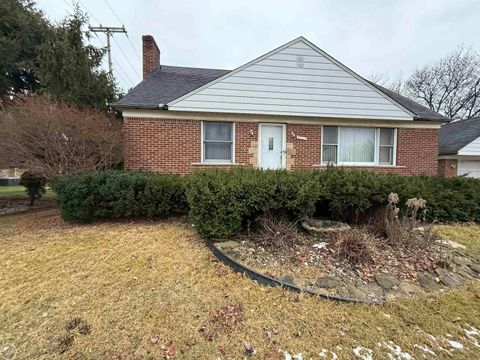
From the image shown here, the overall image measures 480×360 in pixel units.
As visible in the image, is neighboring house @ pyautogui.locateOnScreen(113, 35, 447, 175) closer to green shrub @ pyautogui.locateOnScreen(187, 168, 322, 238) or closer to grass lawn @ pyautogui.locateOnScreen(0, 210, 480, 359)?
green shrub @ pyautogui.locateOnScreen(187, 168, 322, 238)

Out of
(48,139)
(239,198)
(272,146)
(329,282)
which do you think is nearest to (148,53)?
(48,139)

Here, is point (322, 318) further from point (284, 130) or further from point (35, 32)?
point (35, 32)

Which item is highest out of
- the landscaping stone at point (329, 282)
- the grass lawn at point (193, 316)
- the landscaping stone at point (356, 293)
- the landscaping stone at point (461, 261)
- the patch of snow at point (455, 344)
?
the landscaping stone at point (461, 261)

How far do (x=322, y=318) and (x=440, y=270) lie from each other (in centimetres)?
225

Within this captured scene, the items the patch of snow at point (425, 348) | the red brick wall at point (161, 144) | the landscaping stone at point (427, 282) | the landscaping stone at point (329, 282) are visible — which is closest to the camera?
the patch of snow at point (425, 348)

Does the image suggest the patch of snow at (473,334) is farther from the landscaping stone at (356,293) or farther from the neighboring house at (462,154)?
the neighboring house at (462,154)

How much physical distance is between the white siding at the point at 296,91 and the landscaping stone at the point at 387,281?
259 inches

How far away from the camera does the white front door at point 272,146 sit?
9188 mm

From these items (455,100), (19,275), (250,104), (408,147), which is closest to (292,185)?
(19,275)

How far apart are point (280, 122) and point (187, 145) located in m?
3.41

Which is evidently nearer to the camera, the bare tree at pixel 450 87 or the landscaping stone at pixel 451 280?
the landscaping stone at pixel 451 280

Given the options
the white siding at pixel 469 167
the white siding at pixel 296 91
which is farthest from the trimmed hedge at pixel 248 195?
the white siding at pixel 469 167

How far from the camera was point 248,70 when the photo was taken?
879cm

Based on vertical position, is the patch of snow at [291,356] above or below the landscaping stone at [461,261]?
below
